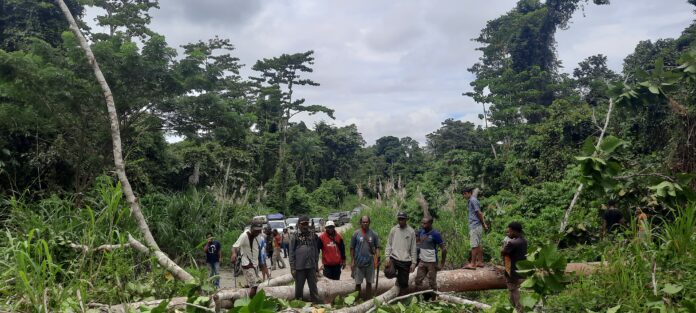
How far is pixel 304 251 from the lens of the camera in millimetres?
6316

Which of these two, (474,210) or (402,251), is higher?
(474,210)

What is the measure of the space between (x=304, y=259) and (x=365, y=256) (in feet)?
2.94

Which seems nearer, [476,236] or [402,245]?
[402,245]

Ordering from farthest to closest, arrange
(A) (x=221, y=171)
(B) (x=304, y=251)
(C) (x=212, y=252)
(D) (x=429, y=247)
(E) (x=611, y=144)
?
(A) (x=221, y=171) < (C) (x=212, y=252) < (B) (x=304, y=251) < (D) (x=429, y=247) < (E) (x=611, y=144)

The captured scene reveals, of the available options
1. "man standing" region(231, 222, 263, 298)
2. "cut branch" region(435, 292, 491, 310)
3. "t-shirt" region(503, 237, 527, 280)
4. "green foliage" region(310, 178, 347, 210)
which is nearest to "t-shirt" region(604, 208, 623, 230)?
"t-shirt" region(503, 237, 527, 280)

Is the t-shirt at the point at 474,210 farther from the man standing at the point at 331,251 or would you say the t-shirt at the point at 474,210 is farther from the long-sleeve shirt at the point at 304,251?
the long-sleeve shirt at the point at 304,251

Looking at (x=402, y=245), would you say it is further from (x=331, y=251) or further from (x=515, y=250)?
(x=515, y=250)

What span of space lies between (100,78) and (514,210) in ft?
35.1

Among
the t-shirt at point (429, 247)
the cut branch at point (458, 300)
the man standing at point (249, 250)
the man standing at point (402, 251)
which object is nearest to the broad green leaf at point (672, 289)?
the cut branch at point (458, 300)

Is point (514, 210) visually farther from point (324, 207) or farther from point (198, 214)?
point (324, 207)

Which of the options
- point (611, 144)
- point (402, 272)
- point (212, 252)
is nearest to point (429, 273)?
point (402, 272)

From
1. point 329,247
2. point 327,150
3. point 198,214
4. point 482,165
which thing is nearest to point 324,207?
point 327,150

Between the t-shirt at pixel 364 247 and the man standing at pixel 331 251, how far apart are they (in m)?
0.39

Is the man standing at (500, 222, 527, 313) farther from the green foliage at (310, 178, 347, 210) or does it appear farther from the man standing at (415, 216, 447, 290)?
the green foliage at (310, 178, 347, 210)
